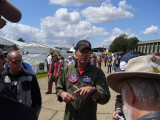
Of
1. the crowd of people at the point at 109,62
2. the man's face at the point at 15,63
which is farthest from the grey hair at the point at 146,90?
the crowd of people at the point at 109,62

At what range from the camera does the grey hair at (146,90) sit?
979 millimetres

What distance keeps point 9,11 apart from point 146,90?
3.99 ft

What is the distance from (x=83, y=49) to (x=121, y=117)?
1179mm

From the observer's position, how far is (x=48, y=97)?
6.28m

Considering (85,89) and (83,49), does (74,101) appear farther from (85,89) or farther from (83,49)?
(83,49)

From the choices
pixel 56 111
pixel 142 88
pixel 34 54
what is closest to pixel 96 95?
pixel 142 88

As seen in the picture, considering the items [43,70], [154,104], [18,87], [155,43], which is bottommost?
[43,70]

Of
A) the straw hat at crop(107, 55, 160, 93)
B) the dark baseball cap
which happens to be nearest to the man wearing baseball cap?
the straw hat at crop(107, 55, 160, 93)

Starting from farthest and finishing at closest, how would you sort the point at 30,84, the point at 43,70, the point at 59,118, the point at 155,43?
the point at 155,43 → the point at 43,70 → the point at 59,118 → the point at 30,84

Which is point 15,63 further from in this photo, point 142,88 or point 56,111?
point 56,111

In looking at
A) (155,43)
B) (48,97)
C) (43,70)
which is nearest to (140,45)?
(155,43)

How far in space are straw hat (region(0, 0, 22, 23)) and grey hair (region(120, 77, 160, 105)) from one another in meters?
1.12

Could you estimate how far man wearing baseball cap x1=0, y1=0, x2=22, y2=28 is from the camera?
1.05 m

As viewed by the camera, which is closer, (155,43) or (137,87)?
(137,87)
